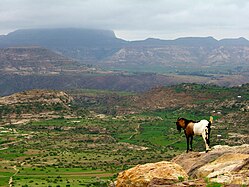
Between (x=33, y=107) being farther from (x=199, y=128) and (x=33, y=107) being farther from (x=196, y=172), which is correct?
(x=196, y=172)

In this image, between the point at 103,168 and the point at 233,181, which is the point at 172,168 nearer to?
the point at 233,181

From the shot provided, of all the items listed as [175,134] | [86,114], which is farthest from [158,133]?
[86,114]

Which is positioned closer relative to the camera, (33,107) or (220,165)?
(220,165)

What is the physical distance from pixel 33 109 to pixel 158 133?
5791cm

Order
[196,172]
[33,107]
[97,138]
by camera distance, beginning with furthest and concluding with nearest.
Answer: [33,107], [97,138], [196,172]

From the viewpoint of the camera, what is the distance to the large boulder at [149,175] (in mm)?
21438

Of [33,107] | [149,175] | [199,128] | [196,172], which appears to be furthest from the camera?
[33,107]

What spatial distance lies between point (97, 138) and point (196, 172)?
384 feet

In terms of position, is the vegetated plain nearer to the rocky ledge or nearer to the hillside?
the hillside

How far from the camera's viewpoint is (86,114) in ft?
604

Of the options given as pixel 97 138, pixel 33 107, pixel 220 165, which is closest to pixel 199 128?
pixel 220 165

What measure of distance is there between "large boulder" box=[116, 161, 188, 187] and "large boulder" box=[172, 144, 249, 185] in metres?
1.65

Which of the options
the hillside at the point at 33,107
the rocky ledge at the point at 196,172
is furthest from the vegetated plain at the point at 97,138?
the rocky ledge at the point at 196,172

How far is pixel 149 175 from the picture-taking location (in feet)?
71.3
